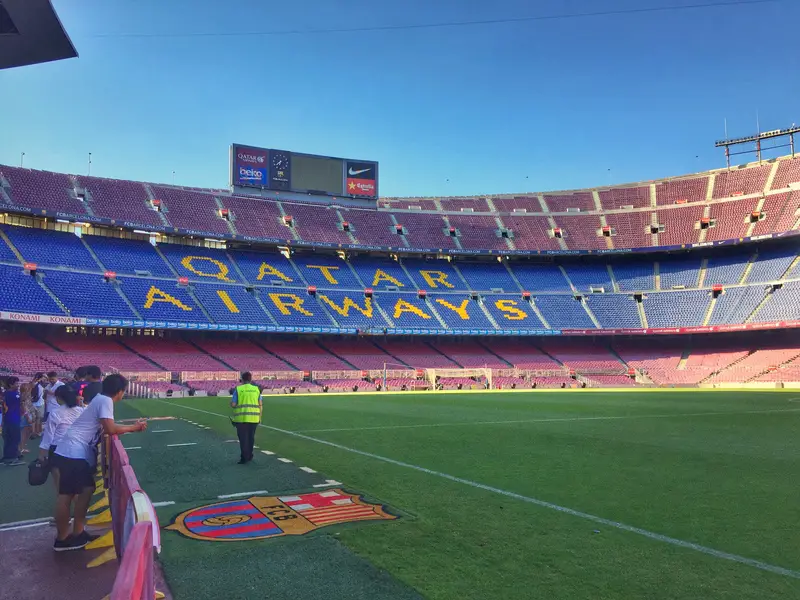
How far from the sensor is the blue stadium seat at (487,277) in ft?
209

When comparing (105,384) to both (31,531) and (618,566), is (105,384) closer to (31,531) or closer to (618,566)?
(31,531)

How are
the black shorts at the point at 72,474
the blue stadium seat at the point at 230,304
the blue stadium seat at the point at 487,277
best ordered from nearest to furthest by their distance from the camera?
the black shorts at the point at 72,474 → the blue stadium seat at the point at 230,304 → the blue stadium seat at the point at 487,277

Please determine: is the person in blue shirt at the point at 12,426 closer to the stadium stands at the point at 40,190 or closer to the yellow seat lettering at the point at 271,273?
the stadium stands at the point at 40,190

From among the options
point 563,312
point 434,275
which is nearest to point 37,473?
point 563,312

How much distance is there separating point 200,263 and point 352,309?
1566cm

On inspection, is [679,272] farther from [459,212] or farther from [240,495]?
[240,495]

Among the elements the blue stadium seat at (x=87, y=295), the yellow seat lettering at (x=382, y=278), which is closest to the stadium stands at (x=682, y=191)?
the yellow seat lettering at (x=382, y=278)

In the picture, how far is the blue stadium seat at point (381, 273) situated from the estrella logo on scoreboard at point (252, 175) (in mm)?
13277

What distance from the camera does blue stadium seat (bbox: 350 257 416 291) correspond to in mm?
60969

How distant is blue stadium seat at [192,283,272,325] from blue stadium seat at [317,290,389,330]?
21.5 ft

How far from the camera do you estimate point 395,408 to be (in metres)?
26.8

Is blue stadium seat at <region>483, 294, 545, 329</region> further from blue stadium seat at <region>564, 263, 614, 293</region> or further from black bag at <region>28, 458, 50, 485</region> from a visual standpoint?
black bag at <region>28, 458, 50, 485</region>

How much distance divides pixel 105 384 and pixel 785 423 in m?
20.7

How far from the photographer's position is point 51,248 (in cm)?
4853
